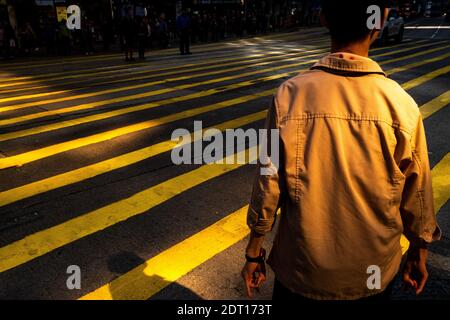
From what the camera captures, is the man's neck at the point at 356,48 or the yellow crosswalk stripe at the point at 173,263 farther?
the yellow crosswalk stripe at the point at 173,263

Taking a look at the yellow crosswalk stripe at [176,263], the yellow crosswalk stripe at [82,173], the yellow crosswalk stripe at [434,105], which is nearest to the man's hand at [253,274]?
the yellow crosswalk stripe at [176,263]

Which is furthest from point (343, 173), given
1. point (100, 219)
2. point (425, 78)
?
point (425, 78)

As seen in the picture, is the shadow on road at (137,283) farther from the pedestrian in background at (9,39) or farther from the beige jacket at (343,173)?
the pedestrian in background at (9,39)

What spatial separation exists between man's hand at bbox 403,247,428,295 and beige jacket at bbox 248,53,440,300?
23 centimetres

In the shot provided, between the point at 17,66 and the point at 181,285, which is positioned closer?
the point at 181,285

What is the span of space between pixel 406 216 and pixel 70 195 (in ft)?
12.8

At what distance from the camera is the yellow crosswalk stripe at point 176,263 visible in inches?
116

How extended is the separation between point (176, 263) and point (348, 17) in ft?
8.16

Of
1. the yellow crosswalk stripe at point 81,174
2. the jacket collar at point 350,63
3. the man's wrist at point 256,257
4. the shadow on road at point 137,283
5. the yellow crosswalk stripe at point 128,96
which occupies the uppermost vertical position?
the jacket collar at point 350,63

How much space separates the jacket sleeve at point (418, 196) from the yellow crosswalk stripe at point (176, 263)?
188 centimetres

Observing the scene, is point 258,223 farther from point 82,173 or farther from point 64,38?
point 64,38
